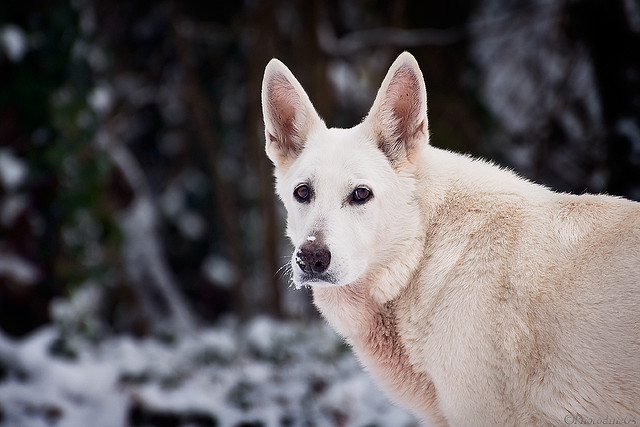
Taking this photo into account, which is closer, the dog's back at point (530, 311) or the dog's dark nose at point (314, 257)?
the dog's back at point (530, 311)

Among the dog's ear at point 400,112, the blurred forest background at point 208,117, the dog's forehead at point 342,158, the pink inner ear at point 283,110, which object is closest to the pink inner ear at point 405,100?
the dog's ear at point 400,112

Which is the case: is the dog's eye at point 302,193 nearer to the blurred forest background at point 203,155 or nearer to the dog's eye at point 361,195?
the dog's eye at point 361,195

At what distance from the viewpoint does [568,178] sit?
282 inches

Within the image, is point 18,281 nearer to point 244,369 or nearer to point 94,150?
point 94,150

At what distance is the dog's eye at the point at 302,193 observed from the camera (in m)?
3.28

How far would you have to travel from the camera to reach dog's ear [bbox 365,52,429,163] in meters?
3.15

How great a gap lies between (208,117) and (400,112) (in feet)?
26.5

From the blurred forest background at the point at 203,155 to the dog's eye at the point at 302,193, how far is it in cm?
209

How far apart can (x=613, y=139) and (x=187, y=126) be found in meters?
9.53

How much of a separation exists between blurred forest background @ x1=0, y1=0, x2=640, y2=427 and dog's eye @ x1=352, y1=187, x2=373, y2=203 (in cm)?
208

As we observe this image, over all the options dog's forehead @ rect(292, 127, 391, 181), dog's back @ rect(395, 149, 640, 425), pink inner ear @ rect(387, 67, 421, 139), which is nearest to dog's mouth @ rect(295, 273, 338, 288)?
dog's back @ rect(395, 149, 640, 425)

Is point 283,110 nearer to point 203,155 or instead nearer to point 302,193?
point 302,193

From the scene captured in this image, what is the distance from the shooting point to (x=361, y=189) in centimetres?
319

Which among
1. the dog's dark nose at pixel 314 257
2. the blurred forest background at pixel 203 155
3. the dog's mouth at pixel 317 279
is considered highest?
the blurred forest background at pixel 203 155
